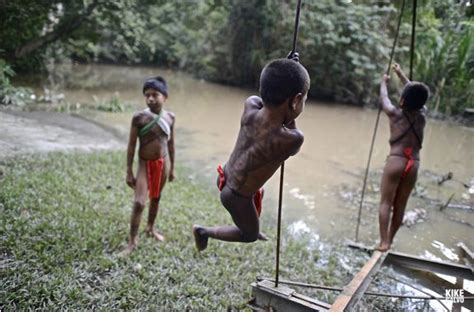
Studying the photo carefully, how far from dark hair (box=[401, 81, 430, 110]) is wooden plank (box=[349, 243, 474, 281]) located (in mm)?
1493

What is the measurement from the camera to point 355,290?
2963 mm

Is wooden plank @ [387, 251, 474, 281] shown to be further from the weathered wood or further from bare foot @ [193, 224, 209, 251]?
bare foot @ [193, 224, 209, 251]

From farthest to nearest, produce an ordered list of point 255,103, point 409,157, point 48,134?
point 48,134 → point 409,157 → point 255,103

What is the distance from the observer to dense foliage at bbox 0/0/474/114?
467 inches

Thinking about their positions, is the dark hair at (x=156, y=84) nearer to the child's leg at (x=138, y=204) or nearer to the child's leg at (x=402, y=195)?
the child's leg at (x=138, y=204)

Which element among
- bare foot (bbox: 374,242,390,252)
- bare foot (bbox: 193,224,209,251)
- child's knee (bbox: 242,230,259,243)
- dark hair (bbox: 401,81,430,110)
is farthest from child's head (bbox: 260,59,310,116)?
bare foot (bbox: 374,242,390,252)

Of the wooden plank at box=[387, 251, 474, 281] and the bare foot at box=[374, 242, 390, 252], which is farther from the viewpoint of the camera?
the bare foot at box=[374, 242, 390, 252]

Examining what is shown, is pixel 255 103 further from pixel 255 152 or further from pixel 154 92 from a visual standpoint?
pixel 154 92

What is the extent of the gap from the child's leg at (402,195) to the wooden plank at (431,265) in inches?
9.6

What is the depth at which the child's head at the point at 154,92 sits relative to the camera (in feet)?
12.7

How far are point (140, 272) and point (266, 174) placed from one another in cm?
184

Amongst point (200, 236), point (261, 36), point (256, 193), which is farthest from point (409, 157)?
point (261, 36)

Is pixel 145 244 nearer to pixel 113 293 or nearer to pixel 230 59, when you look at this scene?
pixel 113 293

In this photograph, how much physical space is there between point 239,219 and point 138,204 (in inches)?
64.4
